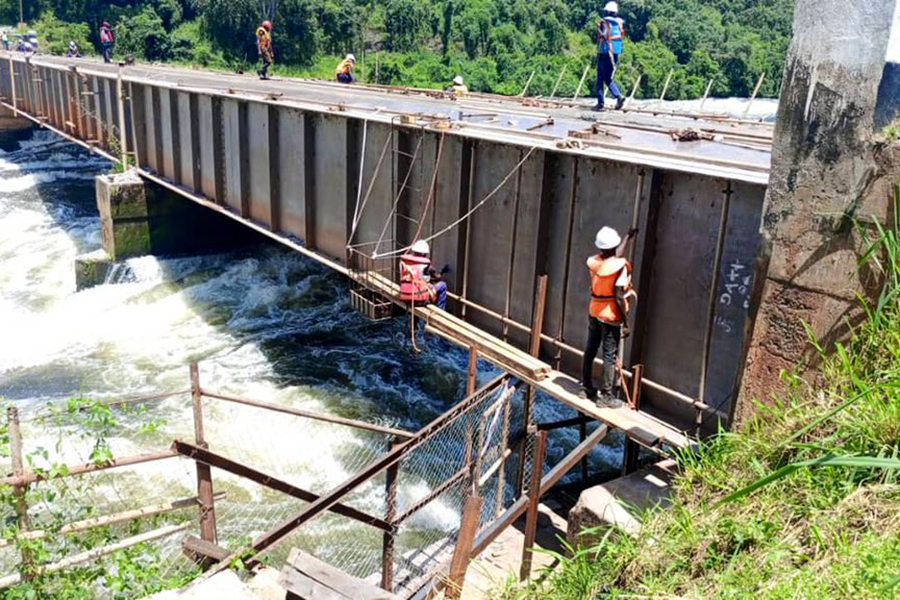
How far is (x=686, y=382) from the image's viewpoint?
25.2 ft

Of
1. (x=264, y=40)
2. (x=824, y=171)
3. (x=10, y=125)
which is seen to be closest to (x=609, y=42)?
(x=824, y=171)

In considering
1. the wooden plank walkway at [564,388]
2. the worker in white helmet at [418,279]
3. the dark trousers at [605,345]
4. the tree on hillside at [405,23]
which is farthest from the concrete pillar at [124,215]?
the tree on hillside at [405,23]

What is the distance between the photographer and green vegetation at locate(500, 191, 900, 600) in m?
4.11

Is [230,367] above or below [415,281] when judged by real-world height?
below

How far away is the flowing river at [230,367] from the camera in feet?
36.8

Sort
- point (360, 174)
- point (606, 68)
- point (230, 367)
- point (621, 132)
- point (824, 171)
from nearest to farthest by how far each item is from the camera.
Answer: point (824, 171), point (621, 132), point (360, 174), point (606, 68), point (230, 367)

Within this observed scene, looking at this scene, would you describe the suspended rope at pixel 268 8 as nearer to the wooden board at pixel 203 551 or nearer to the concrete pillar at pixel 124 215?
the concrete pillar at pixel 124 215

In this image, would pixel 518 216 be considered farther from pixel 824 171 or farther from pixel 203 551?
pixel 203 551

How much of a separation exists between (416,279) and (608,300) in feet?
12.0

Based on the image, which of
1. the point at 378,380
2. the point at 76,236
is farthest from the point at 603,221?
the point at 76,236

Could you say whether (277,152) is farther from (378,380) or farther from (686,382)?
(686,382)

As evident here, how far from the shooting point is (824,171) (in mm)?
5523

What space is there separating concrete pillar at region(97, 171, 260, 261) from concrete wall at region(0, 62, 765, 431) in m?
5.03

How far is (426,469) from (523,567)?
4.79 metres
